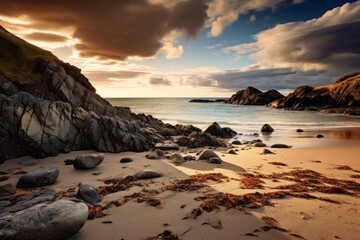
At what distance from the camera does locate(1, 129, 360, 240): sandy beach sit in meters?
4.33

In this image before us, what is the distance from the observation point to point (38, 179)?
270 inches

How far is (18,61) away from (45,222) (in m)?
21.0

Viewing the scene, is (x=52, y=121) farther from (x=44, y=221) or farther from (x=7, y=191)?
(x=44, y=221)

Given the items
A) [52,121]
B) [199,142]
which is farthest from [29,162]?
[199,142]

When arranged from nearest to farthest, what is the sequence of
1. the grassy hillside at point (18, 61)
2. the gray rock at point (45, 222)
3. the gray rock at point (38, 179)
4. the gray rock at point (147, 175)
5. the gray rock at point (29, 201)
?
the gray rock at point (45, 222) → the gray rock at point (29, 201) → the gray rock at point (38, 179) → the gray rock at point (147, 175) → the grassy hillside at point (18, 61)

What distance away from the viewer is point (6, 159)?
9719mm

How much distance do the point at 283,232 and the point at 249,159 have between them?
7.00 meters

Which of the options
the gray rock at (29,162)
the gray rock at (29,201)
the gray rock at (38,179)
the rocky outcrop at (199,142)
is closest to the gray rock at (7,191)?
the gray rock at (38,179)

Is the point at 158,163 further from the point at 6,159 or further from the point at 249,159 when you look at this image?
the point at 6,159

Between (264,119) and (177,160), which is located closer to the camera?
(177,160)

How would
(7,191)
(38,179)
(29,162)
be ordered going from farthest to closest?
(29,162) < (38,179) < (7,191)

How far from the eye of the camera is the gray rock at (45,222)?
3.42 m

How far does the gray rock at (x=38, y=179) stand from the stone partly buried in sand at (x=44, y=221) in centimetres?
257

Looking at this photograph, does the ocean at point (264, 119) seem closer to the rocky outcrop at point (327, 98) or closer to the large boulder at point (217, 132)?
the large boulder at point (217, 132)
